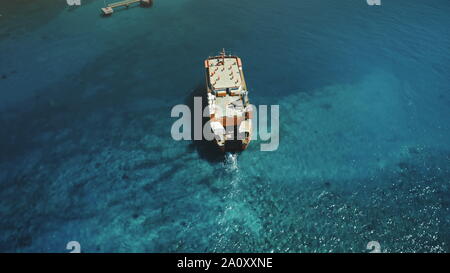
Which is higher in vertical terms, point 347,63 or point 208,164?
point 347,63

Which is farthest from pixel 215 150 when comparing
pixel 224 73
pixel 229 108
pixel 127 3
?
pixel 127 3

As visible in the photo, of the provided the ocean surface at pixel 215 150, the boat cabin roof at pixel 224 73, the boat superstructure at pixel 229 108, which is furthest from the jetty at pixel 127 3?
the boat superstructure at pixel 229 108

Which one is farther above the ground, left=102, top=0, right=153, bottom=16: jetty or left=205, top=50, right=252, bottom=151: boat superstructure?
left=102, top=0, right=153, bottom=16: jetty

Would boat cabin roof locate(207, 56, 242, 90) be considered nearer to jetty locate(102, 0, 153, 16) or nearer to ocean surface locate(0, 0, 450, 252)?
ocean surface locate(0, 0, 450, 252)

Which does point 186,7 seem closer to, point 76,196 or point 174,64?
point 174,64

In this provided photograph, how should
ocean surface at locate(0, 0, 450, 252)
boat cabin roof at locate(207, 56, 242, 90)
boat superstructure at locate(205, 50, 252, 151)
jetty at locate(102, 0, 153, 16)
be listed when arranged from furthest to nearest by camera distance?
jetty at locate(102, 0, 153, 16) < boat cabin roof at locate(207, 56, 242, 90) < boat superstructure at locate(205, 50, 252, 151) < ocean surface at locate(0, 0, 450, 252)

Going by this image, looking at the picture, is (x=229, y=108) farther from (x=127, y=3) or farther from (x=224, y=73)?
(x=127, y=3)

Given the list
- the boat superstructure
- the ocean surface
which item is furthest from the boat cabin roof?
the ocean surface
